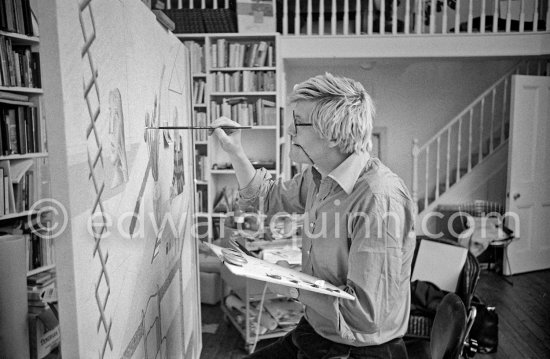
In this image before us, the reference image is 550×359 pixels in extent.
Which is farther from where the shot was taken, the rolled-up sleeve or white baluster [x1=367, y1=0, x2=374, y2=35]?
white baluster [x1=367, y1=0, x2=374, y2=35]

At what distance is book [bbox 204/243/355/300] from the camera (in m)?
1.26

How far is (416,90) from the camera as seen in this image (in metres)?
6.39

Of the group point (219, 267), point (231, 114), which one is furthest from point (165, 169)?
point (231, 114)

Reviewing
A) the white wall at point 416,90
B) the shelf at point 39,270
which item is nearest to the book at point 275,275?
the shelf at point 39,270

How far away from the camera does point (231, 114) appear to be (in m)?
5.27

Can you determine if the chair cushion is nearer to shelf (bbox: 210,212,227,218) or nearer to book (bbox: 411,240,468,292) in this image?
book (bbox: 411,240,468,292)

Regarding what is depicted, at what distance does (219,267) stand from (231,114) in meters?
1.80

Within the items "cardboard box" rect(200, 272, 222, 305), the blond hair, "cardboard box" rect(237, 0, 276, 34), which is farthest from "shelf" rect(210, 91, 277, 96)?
the blond hair

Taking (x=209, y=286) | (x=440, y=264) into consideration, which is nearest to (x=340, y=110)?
(x=440, y=264)

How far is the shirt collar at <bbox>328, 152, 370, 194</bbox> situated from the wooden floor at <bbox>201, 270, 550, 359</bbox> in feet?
7.53

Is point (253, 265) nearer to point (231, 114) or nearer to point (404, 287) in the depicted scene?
point (404, 287)

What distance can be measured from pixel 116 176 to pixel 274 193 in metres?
0.78

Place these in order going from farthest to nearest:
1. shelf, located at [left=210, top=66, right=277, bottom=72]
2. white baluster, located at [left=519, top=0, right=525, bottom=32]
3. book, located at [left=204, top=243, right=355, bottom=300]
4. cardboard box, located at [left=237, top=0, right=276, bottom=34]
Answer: shelf, located at [left=210, top=66, right=277, bottom=72] → cardboard box, located at [left=237, top=0, right=276, bottom=34] → white baluster, located at [left=519, top=0, right=525, bottom=32] → book, located at [left=204, top=243, right=355, bottom=300]

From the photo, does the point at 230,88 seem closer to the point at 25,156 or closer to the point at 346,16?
the point at 346,16
